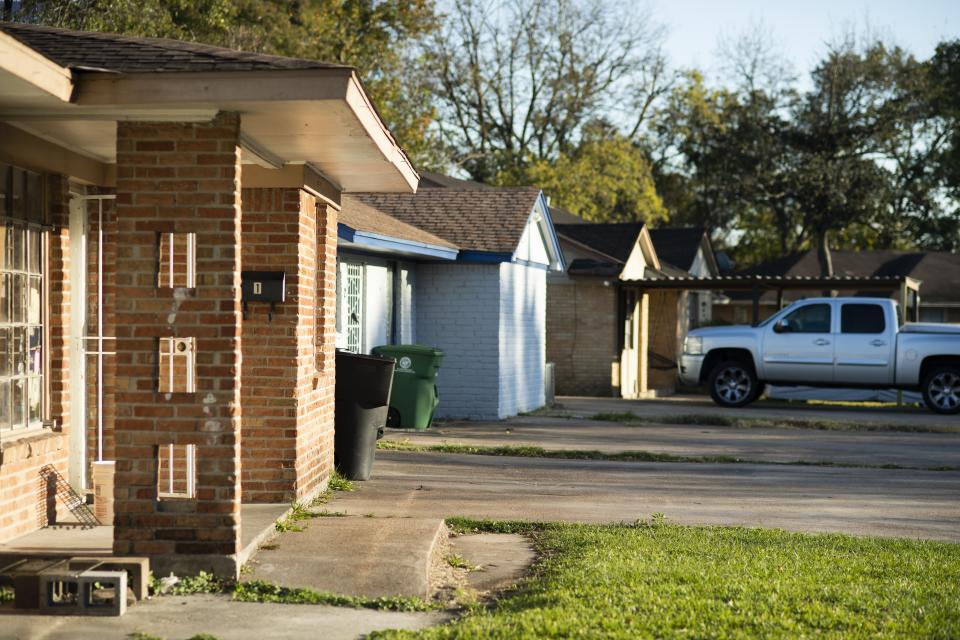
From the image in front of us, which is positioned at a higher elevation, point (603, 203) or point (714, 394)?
point (603, 203)

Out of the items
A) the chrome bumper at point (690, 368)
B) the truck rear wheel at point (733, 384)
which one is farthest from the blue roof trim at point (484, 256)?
the truck rear wheel at point (733, 384)

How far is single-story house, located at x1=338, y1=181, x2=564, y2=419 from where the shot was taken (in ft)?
57.8

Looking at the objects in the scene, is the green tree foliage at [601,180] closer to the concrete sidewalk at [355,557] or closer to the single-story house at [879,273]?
the single-story house at [879,273]

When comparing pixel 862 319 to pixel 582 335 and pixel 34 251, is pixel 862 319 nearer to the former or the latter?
pixel 582 335

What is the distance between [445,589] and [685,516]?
3499mm

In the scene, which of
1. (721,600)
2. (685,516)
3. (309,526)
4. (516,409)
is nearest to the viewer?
(721,600)

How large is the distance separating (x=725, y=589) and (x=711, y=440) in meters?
10.4

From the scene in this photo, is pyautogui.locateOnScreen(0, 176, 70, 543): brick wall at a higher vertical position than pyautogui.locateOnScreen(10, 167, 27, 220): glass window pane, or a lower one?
lower

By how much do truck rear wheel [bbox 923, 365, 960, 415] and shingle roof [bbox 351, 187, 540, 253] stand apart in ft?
26.5

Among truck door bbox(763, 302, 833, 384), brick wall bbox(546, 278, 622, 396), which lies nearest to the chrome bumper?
truck door bbox(763, 302, 833, 384)

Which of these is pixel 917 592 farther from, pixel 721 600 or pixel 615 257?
pixel 615 257

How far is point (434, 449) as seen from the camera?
14977 mm

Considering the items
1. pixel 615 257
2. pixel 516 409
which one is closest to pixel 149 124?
pixel 516 409

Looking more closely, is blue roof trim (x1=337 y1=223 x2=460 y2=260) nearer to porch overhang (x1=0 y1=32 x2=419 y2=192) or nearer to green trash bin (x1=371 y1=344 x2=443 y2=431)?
green trash bin (x1=371 y1=344 x2=443 y2=431)
